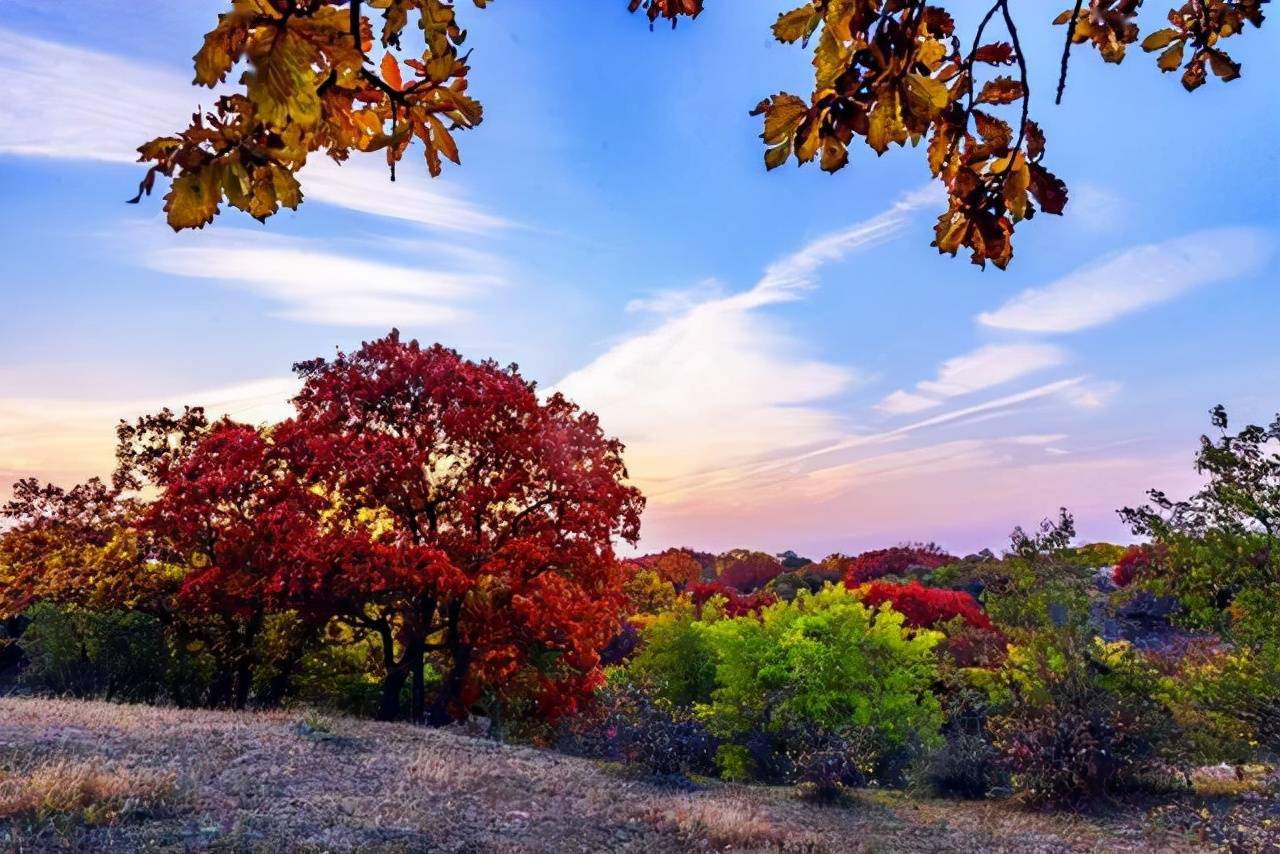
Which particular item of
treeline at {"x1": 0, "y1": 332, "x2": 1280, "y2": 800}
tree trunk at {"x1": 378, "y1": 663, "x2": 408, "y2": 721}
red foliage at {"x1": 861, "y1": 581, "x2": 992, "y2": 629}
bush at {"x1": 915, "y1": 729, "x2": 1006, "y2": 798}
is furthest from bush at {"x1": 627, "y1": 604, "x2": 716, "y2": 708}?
red foliage at {"x1": 861, "y1": 581, "x2": 992, "y2": 629}

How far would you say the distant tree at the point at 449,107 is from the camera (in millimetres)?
1861

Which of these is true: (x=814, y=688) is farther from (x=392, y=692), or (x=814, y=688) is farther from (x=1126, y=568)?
(x=1126, y=568)

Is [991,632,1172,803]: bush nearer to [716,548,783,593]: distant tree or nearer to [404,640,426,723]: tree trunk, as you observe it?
[404,640,426,723]: tree trunk

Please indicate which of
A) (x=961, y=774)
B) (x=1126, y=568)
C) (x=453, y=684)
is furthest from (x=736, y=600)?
(x=1126, y=568)

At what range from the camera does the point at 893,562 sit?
1407 inches

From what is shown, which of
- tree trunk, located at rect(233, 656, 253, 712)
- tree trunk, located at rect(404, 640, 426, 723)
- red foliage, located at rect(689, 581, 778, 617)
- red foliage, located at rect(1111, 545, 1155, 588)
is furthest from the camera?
red foliage, located at rect(1111, 545, 1155, 588)

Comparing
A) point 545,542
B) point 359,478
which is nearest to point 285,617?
point 359,478

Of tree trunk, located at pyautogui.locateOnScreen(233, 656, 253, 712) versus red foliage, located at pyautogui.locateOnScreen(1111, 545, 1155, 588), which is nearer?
tree trunk, located at pyautogui.locateOnScreen(233, 656, 253, 712)

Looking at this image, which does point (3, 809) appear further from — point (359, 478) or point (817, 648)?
point (817, 648)

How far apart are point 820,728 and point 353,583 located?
658cm

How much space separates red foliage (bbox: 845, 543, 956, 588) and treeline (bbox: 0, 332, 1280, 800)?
19.0 metres

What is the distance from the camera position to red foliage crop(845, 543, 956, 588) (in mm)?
34906

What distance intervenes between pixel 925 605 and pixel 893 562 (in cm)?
1615

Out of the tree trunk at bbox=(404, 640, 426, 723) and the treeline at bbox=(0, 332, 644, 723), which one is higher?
the treeline at bbox=(0, 332, 644, 723)
